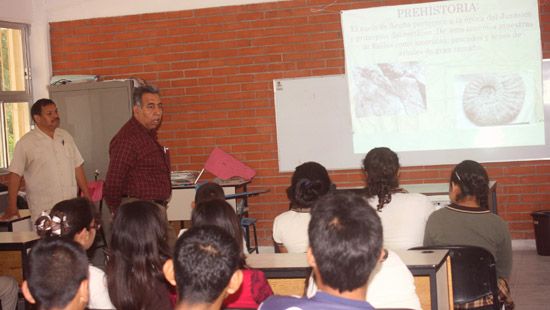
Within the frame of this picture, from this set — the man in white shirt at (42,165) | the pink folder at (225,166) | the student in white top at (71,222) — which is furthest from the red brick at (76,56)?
the student in white top at (71,222)

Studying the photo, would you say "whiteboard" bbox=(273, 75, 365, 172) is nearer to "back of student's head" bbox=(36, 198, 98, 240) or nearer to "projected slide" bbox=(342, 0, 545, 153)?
"projected slide" bbox=(342, 0, 545, 153)

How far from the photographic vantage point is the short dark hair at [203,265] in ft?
5.01

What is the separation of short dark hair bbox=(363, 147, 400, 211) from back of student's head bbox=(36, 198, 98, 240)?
147 cm

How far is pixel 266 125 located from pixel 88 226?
3.37m

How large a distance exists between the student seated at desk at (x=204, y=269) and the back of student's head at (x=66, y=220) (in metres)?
1.50

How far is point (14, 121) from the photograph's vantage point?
6379mm

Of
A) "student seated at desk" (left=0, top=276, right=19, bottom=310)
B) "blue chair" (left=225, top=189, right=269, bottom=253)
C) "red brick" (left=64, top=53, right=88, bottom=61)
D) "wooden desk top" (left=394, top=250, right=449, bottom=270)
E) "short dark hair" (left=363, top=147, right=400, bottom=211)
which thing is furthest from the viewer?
"red brick" (left=64, top=53, right=88, bottom=61)

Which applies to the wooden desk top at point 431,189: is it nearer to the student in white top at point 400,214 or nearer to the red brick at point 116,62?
the student in white top at point 400,214

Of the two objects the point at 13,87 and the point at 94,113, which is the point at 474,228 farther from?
the point at 13,87

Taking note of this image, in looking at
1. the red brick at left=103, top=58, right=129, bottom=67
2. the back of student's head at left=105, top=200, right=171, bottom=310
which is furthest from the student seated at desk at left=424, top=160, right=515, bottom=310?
the red brick at left=103, top=58, right=129, bottom=67

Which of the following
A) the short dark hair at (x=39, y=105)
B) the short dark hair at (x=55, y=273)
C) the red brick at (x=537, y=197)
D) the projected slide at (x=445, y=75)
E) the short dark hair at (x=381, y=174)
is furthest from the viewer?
the red brick at (x=537, y=197)

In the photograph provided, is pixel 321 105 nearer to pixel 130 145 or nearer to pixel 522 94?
pixel 522 94

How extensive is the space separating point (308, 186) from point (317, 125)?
2860 mm

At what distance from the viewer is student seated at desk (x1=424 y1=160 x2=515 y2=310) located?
2955 millimetres
